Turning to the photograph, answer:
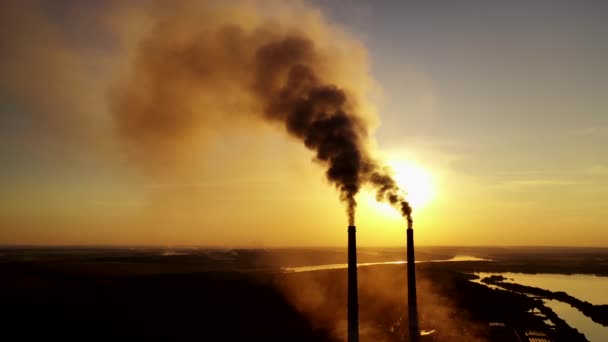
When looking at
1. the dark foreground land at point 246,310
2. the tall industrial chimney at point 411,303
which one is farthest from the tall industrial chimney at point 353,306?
the dark foreground land at point 246,310

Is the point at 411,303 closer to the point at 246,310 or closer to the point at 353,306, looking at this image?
the point at 353,306

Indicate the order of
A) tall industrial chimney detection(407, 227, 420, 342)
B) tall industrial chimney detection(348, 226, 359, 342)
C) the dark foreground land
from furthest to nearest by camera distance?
the dark foreground land
tall industrial chimney detection(407, 227, 420, 342)
tall industrial chimney detection(348, 226, 359, 342)

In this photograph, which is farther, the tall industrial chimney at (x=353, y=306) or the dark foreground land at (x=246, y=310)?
the dark foreground land at (x=246, y=310)

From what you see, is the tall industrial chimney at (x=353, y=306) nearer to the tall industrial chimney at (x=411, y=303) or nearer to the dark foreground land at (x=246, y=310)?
the tall industrial chimney at (x=411, y=303)

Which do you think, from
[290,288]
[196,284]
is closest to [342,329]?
[290,288]

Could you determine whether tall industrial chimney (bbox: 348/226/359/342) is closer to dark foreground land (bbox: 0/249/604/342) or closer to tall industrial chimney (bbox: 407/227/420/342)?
tall industrial chimney (bbox: 407/227/420/342)

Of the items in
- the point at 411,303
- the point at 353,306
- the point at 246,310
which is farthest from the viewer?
the point at 246,310

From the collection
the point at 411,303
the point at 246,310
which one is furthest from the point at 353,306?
the point at 246,310

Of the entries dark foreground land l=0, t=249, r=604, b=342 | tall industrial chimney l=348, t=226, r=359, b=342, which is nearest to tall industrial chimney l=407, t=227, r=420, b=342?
tall industrial chimney l=348, t=226, r=359, b=342

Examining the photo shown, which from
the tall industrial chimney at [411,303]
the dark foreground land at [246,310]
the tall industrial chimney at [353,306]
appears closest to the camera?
the tall industrial chimney at [353,306]
